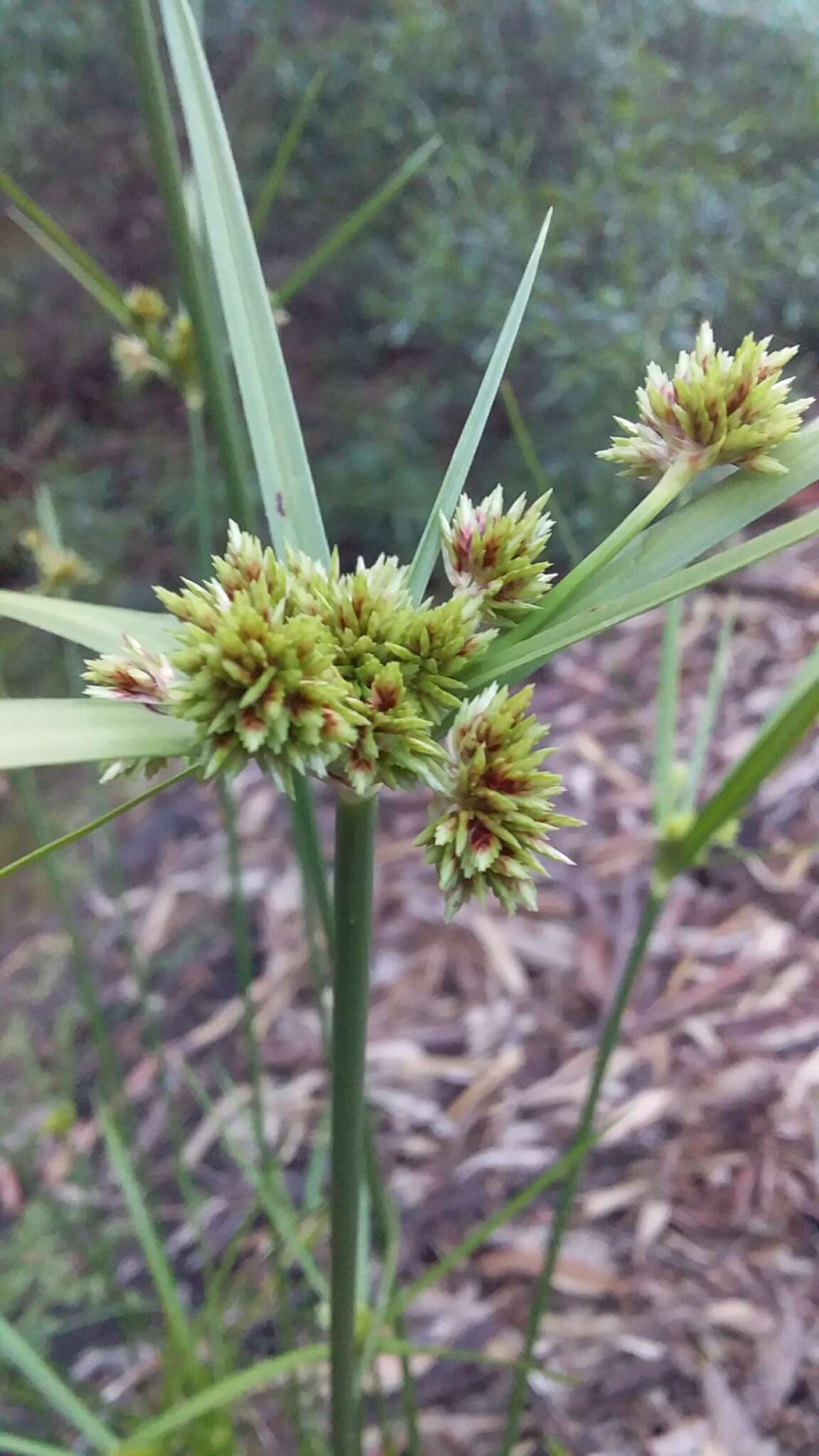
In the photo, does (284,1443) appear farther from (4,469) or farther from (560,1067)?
(4,469)

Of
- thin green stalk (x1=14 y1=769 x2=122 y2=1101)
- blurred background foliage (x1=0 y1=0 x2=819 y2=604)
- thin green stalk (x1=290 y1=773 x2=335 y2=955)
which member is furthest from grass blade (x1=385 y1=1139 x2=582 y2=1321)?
blurred background foliage (x1=0 y1=0 x2=819 y2=604)

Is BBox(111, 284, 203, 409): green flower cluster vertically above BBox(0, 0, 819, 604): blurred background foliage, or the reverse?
BBox(0, 0, 819, 604): blurred background foliage

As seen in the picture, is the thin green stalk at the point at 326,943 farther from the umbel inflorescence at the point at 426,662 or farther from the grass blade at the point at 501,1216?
the umbel inflorescence at the point at 426,662

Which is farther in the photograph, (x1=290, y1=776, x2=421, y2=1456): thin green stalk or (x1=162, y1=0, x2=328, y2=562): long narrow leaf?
(x1=290, y1=776, x2=421, y2=1456): thin green stalk

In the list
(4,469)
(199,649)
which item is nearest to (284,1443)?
(199,649)

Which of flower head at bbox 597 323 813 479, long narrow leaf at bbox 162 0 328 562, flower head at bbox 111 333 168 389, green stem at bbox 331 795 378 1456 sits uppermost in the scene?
flower head at bbox 111 333 168 389

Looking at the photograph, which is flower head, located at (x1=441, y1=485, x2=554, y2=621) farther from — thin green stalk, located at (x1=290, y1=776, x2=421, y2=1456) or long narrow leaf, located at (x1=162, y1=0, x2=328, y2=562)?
thin green stalk, located at (x1=290, y1=776, x2=421, y2=1456)

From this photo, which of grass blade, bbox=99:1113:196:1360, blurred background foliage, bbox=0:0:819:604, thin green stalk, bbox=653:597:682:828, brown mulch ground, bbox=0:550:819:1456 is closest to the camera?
thin green stalk, bbox=653:597:682:828
